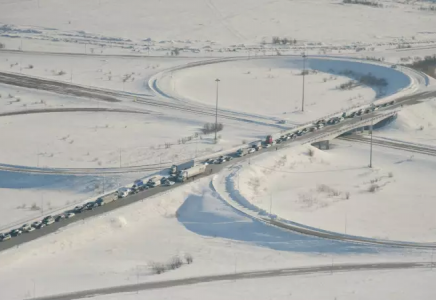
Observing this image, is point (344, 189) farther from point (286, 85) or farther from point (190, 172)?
point (286, 85)

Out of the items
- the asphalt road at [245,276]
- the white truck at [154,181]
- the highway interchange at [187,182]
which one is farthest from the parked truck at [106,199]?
the asphalt road at [245,276]

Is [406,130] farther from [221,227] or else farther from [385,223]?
[221,227]

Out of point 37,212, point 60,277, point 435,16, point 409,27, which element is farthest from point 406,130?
point 435,16

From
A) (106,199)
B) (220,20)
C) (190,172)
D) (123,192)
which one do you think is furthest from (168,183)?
(220,20)

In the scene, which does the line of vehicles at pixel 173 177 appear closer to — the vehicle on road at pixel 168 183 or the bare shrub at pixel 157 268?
the vehicle on road at pixel 168 183

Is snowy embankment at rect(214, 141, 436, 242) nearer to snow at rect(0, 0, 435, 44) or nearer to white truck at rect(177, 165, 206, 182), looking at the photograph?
white truck at rect(177, 165, 206, 182)

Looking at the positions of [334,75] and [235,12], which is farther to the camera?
[235,12]

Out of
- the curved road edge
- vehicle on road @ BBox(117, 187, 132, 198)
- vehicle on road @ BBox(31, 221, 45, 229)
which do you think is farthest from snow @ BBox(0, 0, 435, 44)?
vehicle on road @ BBox(31, 221, 45, 229)
